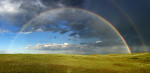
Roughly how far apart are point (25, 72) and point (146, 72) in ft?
85.8

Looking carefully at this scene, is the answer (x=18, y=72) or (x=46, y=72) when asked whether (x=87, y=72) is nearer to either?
(x=46, y=72)

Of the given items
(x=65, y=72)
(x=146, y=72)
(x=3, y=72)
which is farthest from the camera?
(x=146, y=72)

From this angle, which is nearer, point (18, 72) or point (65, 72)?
point (18, 72)

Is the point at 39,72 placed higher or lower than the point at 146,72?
higher

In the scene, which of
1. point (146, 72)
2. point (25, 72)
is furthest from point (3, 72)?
point (146, 72)

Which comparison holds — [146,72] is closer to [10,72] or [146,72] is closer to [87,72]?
[87,72]

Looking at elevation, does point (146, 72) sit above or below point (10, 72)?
below

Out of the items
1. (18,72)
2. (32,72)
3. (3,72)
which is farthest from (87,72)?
(3,72)

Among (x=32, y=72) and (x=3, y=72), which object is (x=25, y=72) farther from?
(x=3, y=72)

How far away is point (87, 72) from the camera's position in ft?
82.2

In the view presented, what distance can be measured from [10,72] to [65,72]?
33.1 feet

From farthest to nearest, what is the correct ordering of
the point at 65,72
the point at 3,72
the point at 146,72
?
the point at 146,72 < the point at 65,72 < the point at 3,72

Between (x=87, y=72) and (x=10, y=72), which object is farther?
(x=87, y=72)

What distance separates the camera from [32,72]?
2273 centimetres
